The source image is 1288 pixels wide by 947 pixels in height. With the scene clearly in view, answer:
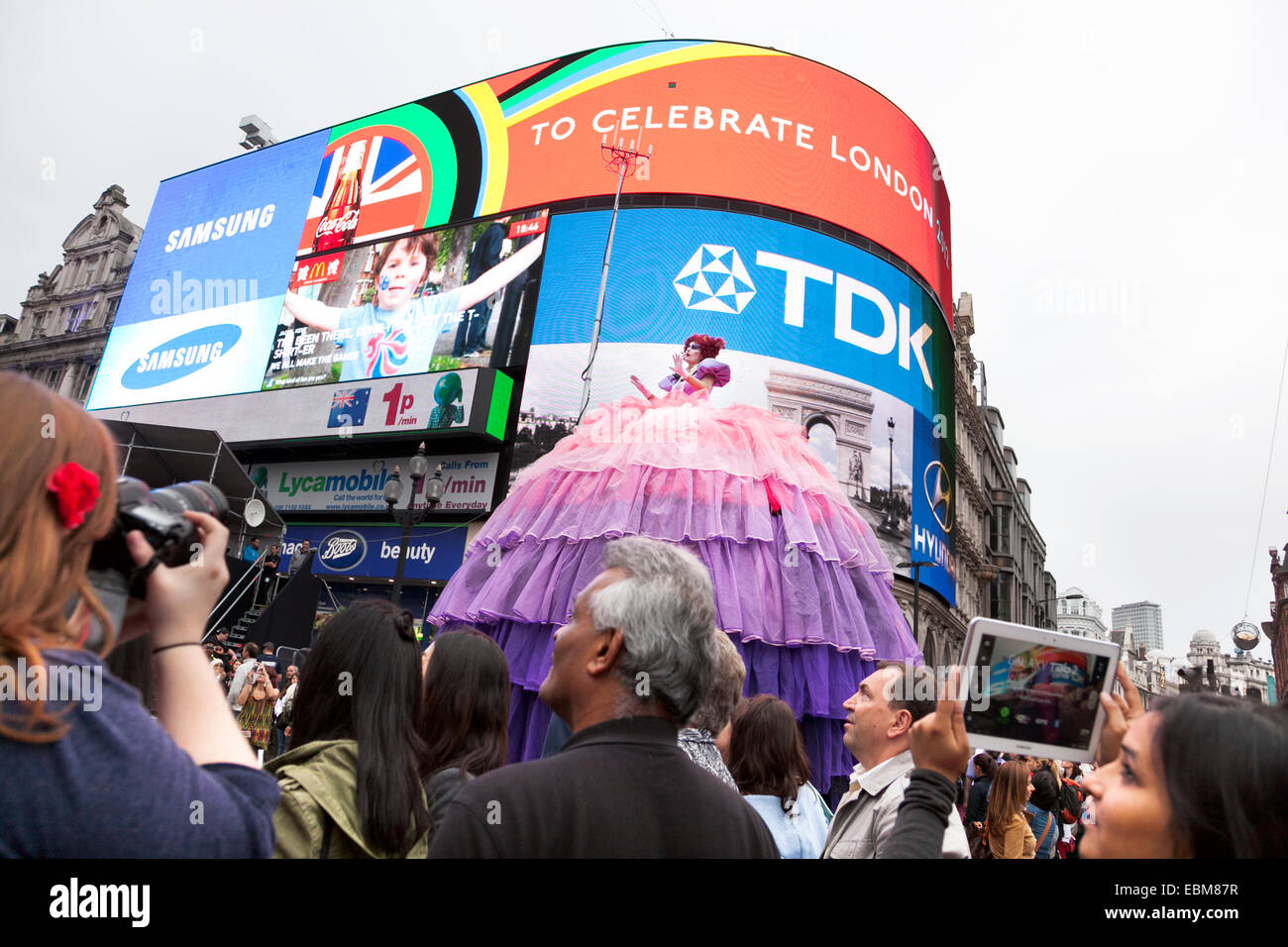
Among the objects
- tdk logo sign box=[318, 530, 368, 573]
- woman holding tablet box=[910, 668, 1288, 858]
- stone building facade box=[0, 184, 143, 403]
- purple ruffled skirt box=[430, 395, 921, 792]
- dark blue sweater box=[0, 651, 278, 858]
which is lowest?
dark blue sweater box=[0, 651, 278, 858]

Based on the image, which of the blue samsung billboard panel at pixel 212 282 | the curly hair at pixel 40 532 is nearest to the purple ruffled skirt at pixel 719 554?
the curly hair at pixel 40 532

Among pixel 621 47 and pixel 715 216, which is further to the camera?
pixel 621 47

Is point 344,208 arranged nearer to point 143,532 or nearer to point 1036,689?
point 143,532

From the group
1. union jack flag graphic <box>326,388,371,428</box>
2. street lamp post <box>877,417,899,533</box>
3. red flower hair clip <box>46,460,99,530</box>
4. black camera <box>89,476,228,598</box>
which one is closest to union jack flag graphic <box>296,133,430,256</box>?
union jack flag graphic <box>326,388,371,428</box>

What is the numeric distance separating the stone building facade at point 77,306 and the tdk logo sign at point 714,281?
26217 mm

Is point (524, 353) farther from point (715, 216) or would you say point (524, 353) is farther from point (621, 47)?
point (621, 47)

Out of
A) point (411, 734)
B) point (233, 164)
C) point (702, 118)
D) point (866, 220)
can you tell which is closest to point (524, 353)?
point (702, 118)

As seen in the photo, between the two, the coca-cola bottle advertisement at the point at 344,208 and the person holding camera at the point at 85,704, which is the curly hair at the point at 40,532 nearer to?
the person holding camera at the point at 85,704

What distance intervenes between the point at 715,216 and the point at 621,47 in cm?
704

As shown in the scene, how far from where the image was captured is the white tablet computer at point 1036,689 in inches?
66.1

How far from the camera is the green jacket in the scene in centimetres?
182

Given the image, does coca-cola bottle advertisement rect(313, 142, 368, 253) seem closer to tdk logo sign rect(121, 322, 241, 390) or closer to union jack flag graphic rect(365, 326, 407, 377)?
tdk logo sign rect(121, 322, 241, 390)

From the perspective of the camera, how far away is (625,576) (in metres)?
1.78

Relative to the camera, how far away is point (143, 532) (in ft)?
3.92
